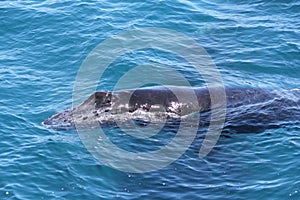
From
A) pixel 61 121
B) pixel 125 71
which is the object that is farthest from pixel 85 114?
pixel 125 71

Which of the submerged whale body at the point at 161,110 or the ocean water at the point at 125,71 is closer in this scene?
the ocean water at the point at 125,71

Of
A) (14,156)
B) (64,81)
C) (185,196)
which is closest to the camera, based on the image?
(185,196)

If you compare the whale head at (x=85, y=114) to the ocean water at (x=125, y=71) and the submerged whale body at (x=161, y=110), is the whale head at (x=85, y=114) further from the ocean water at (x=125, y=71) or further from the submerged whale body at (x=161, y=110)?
the ocean water at (x=125, y=71)

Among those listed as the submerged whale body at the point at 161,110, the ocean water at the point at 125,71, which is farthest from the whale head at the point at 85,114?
the ocean water at the point at 125,71

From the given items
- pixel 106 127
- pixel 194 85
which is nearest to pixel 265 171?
pixel 106 127

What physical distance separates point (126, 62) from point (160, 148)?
227 inches

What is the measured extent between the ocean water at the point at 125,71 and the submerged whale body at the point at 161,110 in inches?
15.4

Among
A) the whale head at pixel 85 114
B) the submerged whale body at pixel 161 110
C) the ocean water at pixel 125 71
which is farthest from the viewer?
the whale head at pixel 85 114

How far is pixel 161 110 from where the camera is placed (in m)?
14.7

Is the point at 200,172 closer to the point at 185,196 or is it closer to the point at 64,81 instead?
the point at 185,196

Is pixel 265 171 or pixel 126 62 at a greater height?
pixel 126 62

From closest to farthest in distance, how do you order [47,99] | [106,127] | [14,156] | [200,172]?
[200,172] → [14,156] → [106,127] → [47,99]

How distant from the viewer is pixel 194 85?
1730 centimetres

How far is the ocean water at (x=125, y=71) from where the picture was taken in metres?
12.1
